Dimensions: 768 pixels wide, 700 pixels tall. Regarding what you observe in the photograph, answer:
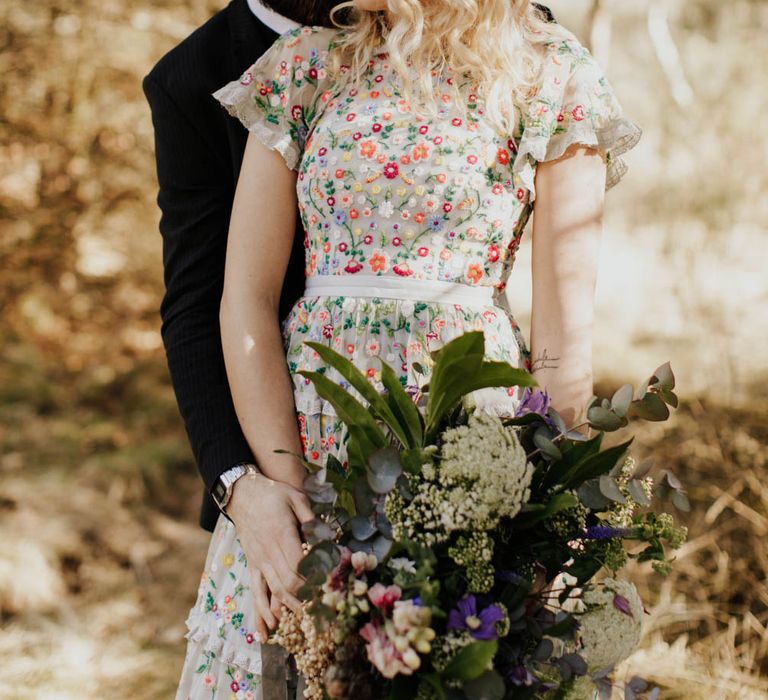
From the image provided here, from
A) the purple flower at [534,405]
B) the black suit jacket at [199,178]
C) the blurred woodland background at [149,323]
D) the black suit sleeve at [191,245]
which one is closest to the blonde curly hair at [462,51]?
the black suit jacket at [199,178]

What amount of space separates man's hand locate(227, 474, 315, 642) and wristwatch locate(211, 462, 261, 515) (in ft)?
0.06

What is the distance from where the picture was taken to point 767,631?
298 centimetres

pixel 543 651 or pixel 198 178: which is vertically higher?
pixel 198 178

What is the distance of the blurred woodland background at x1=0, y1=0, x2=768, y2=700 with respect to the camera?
3.56 m

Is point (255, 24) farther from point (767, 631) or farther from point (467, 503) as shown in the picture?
point (767, 631)

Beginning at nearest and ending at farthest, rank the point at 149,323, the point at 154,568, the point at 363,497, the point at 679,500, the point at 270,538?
the point at 363,497 < the point at 679,500 < the point at 270,538 < the point at 154,568 < the point at 149,323

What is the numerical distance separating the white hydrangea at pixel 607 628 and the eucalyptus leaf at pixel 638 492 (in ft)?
0.33

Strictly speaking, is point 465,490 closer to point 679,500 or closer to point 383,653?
point 383,653

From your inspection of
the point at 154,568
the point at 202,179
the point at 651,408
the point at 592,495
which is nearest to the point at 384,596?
the point at 592,495

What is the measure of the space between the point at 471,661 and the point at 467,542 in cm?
13

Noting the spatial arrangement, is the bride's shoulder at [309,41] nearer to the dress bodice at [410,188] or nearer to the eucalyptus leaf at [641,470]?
the dress bodice at [410,188]

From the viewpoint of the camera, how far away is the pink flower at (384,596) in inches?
36.2

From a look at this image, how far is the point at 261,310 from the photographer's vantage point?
138 cm

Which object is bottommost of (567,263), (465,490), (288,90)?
(465,490)
